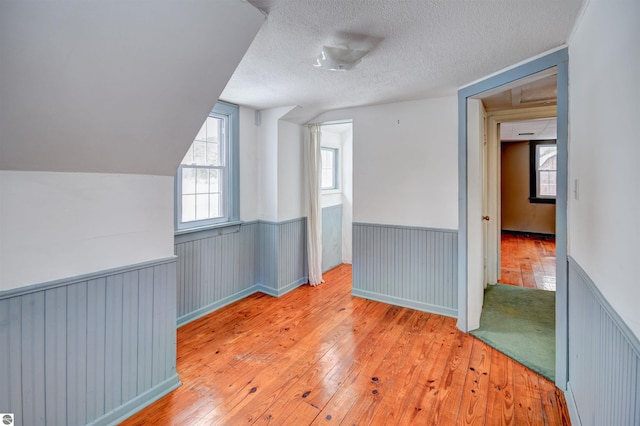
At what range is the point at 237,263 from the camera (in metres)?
3.83

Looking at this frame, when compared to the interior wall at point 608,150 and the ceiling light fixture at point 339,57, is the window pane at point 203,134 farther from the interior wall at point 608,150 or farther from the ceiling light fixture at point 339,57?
the interior wall at point 608,150

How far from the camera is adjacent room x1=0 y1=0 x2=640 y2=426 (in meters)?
1.33

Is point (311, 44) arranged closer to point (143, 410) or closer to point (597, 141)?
point (597, 141)

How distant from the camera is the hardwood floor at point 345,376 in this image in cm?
193

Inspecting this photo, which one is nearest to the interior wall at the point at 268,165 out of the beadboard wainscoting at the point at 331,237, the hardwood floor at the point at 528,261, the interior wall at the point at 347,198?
the beadboard wainscoting at the point at 331,237

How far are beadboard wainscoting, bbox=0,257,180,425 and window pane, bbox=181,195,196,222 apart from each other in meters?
1.22

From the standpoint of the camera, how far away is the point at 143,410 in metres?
1.97

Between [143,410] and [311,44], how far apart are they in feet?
8.23

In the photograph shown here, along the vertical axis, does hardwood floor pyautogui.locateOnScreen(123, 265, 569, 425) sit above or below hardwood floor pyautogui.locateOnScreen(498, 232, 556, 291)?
below

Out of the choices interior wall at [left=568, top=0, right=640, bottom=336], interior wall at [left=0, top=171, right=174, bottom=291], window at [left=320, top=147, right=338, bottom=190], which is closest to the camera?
interior wall at [left=568, top=0, right=640, bottom=336]

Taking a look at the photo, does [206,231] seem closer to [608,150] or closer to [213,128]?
[213,128]

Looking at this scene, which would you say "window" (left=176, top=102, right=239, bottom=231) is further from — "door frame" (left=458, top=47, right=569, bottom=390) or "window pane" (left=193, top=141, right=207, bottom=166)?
"door frame" (left=458, top=47, right=569, bottom=390)

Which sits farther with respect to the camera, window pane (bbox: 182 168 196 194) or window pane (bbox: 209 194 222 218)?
window pane (bbox: 209 194 222 218)

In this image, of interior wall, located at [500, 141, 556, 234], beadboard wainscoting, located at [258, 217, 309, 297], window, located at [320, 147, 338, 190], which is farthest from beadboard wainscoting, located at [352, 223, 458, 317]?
interior wall, located at [500, 141, 556, 234]
